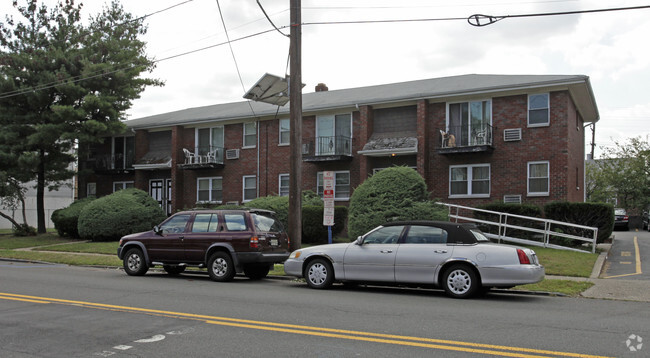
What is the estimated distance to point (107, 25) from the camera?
31.1 metres

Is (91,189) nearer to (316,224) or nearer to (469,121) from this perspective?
(316,224)

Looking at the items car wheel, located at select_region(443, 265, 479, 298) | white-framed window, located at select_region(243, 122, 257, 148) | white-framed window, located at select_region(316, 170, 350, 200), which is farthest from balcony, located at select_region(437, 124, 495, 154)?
car wheel, located at select_region(443, 265, 479, 298)

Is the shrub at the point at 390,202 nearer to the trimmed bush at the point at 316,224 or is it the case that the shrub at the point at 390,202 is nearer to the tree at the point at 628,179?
the trimmed bush at the point at 316,224

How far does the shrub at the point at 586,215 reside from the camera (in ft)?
62.9

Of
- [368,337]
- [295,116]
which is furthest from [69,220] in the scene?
[368,337]

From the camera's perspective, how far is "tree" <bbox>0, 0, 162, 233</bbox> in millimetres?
27344

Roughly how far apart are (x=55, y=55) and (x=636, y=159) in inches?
1646

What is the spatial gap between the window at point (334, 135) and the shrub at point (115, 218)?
27.5ft

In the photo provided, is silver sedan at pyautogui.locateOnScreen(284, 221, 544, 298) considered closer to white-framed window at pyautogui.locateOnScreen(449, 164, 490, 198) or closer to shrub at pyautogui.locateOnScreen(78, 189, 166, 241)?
white-framed window at pyautogui.locateOnScreen(449, 164, 490, 198)

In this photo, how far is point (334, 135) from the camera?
26703 millimetres

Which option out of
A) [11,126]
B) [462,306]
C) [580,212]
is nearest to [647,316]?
[462,306]

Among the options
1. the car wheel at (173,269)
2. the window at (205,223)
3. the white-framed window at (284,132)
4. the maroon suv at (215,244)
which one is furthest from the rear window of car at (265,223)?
the white-framed window at (284,132)

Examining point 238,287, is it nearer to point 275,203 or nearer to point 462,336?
point 462,336

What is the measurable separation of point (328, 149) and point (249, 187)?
5185 mm
